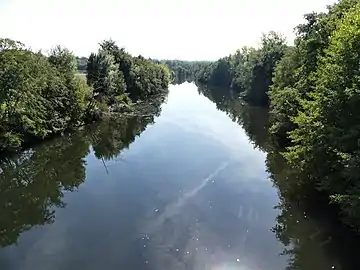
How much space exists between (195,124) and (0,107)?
30941 mm

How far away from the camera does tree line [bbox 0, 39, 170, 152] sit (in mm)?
38312

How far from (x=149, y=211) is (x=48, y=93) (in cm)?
2899

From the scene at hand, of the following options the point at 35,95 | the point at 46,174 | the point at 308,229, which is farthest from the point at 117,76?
the point at 308,229

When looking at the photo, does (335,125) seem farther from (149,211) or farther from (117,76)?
(117,76)

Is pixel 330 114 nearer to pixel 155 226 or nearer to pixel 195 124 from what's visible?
pixel 155 226

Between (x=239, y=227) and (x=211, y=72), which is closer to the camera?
(x=239, y=227)

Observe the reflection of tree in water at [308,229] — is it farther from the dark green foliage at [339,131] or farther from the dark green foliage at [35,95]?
the dark green foliage at [35,95]

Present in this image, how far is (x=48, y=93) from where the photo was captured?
48.4m

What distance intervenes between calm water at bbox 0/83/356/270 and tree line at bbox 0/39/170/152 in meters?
2.64

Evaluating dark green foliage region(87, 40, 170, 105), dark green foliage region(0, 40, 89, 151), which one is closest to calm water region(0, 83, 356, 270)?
dark green foliage region(0, 40, 89, 151)

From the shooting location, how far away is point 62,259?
18375 millimetres

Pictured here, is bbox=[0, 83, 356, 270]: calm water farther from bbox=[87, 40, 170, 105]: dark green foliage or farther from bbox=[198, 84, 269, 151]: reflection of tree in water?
bbox=[87, 40, 170, 105]: dark green foliage

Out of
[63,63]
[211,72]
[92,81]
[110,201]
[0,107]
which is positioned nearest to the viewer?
[110,201]

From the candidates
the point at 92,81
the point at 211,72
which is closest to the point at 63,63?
the point at 92,81
